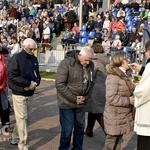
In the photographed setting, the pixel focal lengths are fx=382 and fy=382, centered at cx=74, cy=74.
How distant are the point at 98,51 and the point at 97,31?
12.6 meters

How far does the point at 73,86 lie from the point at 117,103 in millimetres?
720

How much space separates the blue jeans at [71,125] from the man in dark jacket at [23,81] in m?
0.68

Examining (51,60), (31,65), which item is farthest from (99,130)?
(51,60)

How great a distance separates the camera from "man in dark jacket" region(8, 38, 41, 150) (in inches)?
239

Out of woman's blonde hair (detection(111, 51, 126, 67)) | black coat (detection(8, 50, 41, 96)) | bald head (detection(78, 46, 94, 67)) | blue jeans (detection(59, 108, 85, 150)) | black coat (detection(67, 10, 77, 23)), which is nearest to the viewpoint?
woman's blonde hair (detection(111, 51, 126, 67))

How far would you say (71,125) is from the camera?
5840mm

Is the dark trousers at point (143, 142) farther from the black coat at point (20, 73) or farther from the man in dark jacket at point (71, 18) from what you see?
the man in dark jacket at point (71, 18)

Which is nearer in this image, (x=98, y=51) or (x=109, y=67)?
(x=109, y=67)

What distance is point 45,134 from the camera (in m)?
7.58

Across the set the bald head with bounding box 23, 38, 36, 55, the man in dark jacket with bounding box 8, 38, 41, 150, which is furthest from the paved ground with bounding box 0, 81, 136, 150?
the bald head with bounding box 23, 38, 36, 55

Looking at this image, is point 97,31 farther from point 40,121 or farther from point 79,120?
point 79,120

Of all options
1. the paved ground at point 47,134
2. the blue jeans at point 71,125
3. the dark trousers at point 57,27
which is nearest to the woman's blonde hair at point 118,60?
the blue jeans at point 71,125

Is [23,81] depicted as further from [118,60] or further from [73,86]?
[118,60]

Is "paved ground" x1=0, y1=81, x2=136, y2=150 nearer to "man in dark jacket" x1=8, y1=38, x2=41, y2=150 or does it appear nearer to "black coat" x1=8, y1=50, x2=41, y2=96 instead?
"man in dark jacket" x1=8, y1=38, x2=41, y2=150
